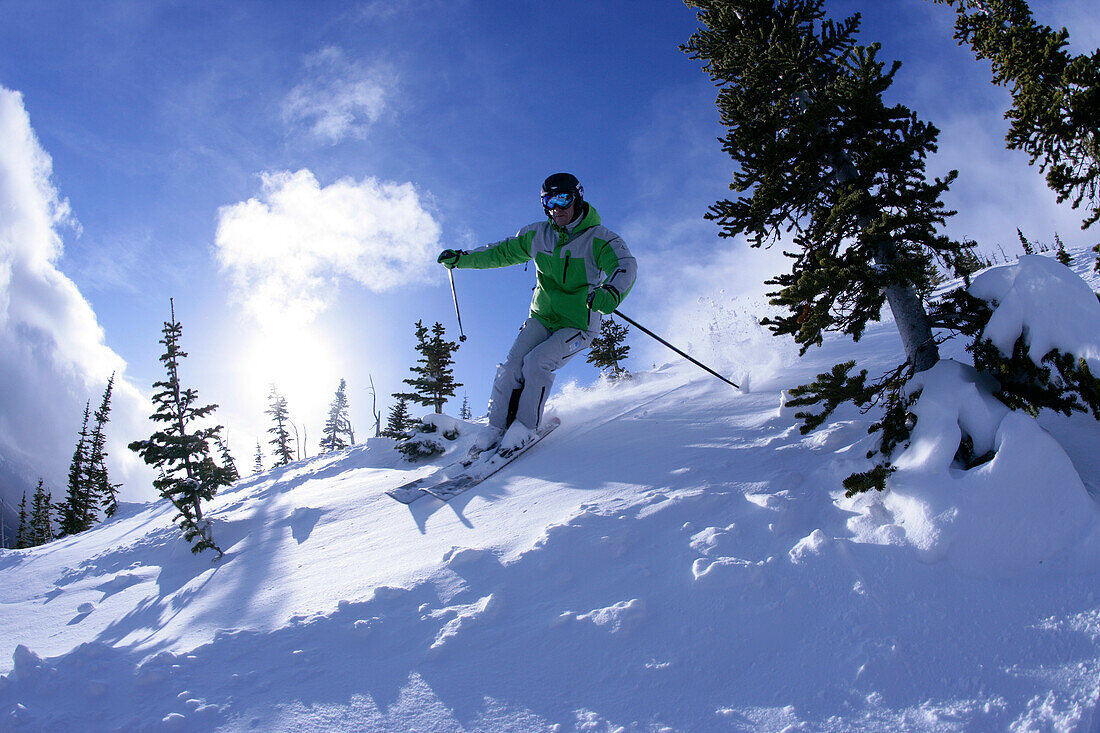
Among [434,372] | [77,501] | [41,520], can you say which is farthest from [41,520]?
[434,372]

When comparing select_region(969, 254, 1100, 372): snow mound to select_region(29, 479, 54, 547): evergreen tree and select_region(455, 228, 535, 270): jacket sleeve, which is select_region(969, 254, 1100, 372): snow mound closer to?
select_region(455, 228, 535, 270): jacket sleeve

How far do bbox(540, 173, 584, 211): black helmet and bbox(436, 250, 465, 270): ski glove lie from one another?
1611 mm

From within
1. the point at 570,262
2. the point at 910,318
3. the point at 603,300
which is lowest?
the point at 910,318

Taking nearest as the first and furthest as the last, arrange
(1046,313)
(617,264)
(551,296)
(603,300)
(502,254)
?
(1046,313), (603,300), (617,264), (551,296), (502,254)

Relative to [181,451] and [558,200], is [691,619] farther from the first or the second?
[181,451]

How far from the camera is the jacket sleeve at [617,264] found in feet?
19.5

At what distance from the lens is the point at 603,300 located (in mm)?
5672

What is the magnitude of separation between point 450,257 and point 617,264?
103 inches

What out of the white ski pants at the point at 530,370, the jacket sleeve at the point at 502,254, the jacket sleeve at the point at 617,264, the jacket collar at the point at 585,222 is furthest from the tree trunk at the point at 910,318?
the jacket sleeve at the point at 502,254

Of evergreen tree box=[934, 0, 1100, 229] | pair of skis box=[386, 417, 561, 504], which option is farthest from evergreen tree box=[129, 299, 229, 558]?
evergreen tree box=[934, 0, 1100, 229]

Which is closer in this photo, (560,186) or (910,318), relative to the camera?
(910,318)

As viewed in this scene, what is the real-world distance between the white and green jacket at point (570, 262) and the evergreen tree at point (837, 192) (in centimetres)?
147

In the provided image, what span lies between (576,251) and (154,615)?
5.72 meters

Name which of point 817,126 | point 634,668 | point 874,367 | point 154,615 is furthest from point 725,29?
point 154,615
